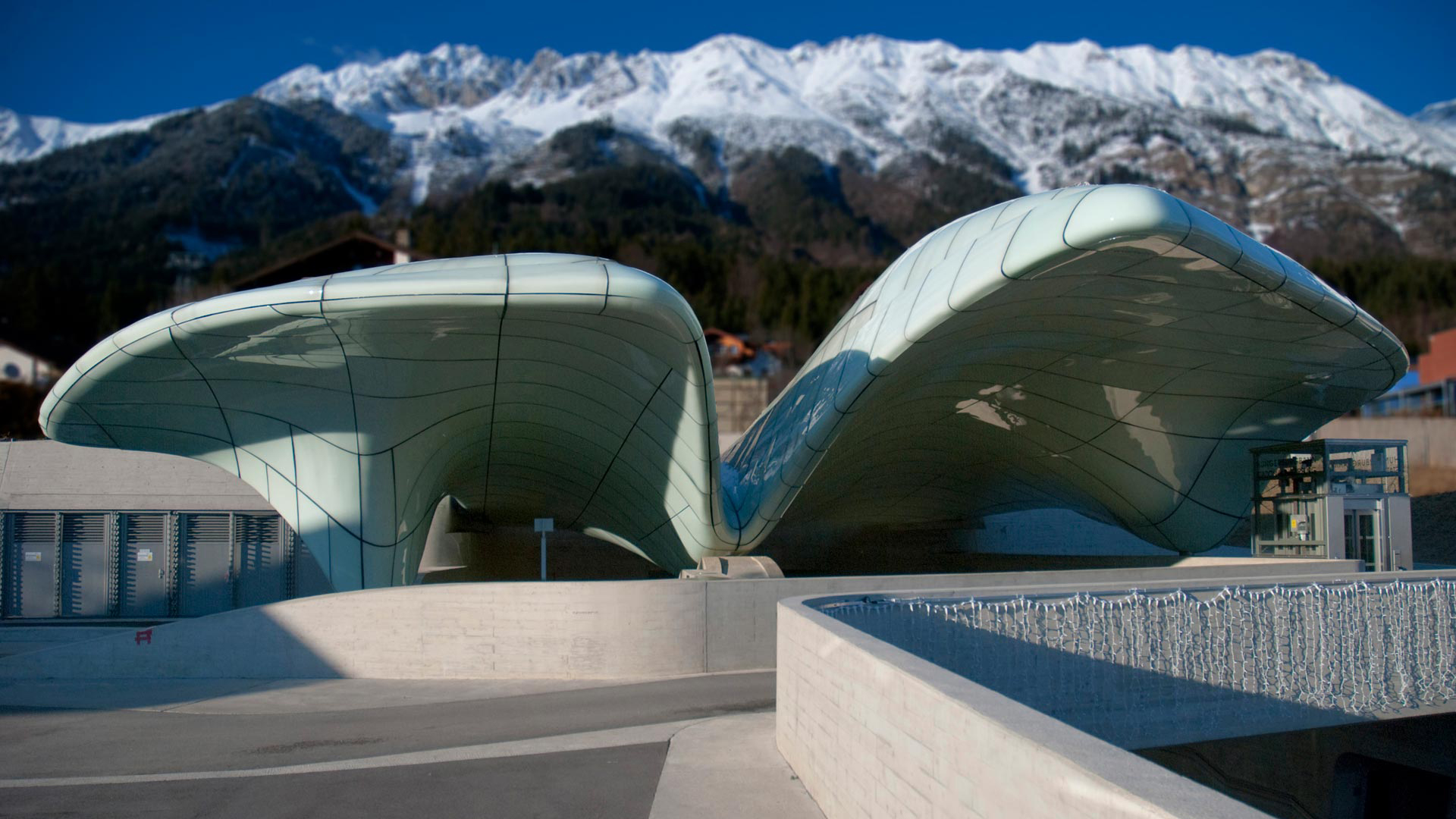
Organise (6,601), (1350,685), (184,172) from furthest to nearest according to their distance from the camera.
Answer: (184,172)
(6,601)
(1350,685)

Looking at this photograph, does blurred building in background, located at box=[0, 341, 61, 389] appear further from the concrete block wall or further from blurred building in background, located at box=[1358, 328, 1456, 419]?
blurred building in background, located at box=[1358, 328, 1456, 419]

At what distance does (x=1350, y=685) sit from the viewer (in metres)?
12.5

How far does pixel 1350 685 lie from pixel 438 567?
85.7ft

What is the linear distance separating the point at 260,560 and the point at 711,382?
12646 mm

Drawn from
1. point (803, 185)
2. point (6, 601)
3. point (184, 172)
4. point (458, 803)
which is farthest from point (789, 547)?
point (184, 172)

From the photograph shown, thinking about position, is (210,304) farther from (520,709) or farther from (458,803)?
(458,803)

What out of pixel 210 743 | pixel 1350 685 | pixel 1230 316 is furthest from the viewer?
pixel 1230 316

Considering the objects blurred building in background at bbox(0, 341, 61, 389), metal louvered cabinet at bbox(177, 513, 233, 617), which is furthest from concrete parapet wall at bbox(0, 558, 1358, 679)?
blurred building in background at bbox(0, 341, 61, 389)

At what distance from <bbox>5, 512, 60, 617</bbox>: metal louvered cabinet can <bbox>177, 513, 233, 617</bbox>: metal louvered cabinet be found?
2.72 meters

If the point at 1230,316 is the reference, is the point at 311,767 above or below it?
below

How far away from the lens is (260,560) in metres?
23.4

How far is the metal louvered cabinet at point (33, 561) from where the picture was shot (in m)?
22.6

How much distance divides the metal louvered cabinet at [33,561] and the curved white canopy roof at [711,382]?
5.40m

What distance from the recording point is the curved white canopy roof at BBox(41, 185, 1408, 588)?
14.8 m
